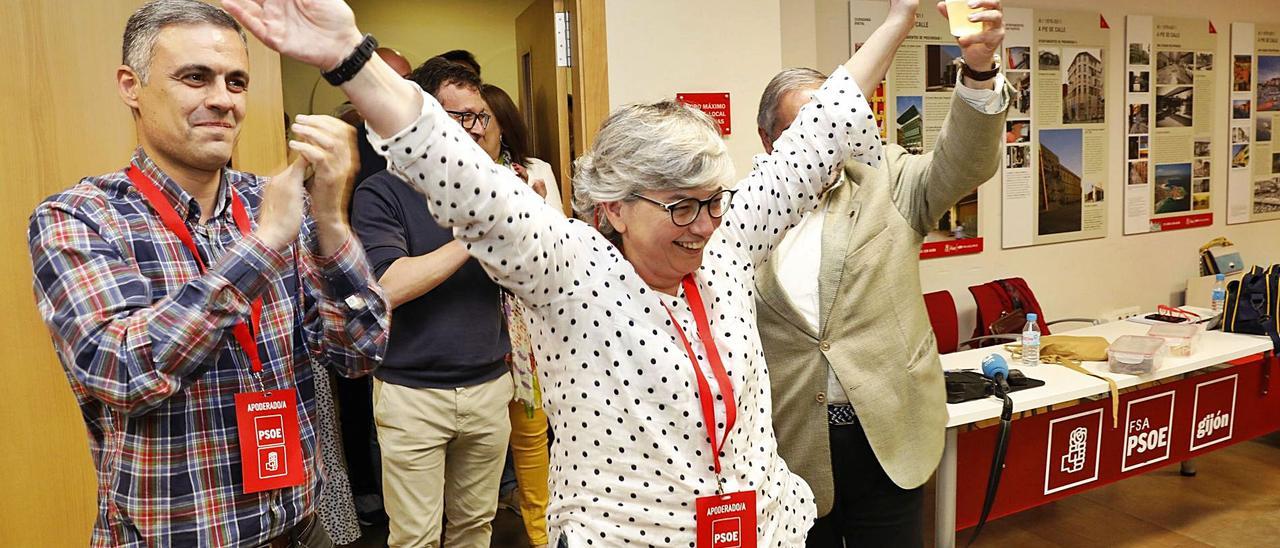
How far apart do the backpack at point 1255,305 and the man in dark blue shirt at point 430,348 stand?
10.3 feet

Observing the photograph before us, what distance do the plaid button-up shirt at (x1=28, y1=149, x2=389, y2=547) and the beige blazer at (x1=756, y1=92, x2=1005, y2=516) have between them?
89 cm

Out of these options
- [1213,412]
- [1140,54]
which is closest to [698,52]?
[1213,412]

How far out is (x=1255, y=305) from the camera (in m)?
3.77

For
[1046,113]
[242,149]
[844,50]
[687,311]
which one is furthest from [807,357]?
[1046,113]

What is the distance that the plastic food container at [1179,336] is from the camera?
3412 mm

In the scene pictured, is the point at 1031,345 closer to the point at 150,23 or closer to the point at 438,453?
the point at 438,453

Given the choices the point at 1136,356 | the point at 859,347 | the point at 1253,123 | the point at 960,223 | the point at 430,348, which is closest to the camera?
the point at 859,347

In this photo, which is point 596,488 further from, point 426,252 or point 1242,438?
point 1242,438

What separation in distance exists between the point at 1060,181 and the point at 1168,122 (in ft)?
3.70

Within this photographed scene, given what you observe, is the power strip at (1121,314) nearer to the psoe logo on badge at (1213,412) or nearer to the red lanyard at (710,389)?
the psoe logo on badge at (1213,412)

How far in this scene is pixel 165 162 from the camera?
1422 mm

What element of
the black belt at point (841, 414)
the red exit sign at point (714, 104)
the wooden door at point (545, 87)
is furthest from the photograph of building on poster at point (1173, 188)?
the black belt at point (841, 414)

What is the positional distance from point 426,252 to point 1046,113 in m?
3.94

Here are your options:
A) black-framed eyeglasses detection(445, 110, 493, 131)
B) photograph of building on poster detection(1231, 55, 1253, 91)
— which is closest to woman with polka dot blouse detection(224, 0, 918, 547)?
black-framed eyeglasses detection(445, 110, 493, 131)
